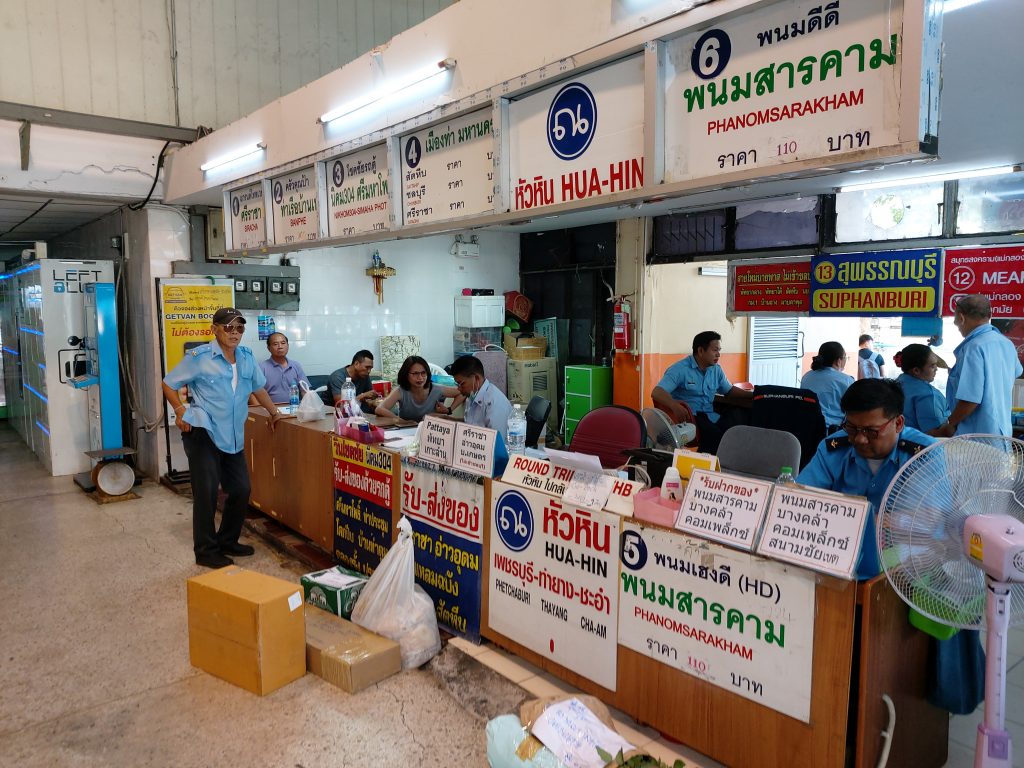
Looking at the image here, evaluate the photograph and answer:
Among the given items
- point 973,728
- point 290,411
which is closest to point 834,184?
point 973,728

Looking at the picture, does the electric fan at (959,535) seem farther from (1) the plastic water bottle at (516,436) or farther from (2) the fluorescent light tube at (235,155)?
(2) the fluorescent light tube at (235,155)

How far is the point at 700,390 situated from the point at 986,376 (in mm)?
1952

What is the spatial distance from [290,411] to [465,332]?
419 cm

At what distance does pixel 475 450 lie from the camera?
333cm

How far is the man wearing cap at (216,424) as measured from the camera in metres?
4.49

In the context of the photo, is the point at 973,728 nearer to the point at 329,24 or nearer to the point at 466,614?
the point at 466,614

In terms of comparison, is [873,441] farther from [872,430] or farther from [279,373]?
[279,373]

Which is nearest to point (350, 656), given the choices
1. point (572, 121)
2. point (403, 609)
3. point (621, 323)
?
point (403, 609)

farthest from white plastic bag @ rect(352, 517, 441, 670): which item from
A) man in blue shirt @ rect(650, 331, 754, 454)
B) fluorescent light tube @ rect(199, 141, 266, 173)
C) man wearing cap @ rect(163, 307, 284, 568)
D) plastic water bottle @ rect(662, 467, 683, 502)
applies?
fluorescent light tube @ rect(199, 141, 266, 173)

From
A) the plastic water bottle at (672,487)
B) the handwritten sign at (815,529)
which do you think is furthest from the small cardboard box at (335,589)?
the handwritten sign at (815,529)

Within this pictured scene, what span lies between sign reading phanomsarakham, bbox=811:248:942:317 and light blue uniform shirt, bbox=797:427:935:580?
3.23 meters

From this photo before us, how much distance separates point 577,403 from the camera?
892cm

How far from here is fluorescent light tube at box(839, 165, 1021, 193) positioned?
5.22 metres

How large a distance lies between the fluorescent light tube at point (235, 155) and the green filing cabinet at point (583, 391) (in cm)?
483
